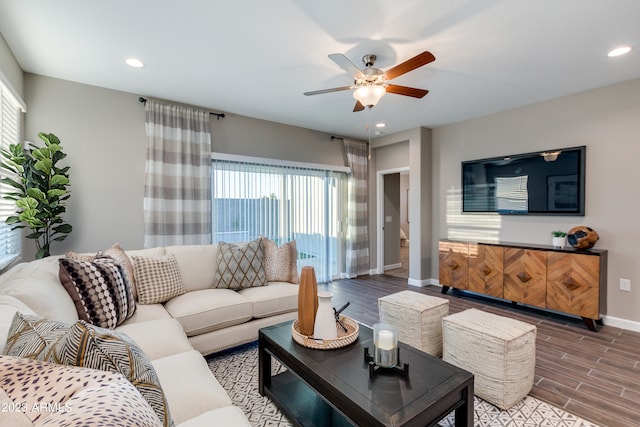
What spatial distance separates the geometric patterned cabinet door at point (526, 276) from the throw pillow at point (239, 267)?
119 inches

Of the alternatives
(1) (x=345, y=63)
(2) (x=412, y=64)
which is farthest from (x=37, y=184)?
(2) (x=412, y=64)

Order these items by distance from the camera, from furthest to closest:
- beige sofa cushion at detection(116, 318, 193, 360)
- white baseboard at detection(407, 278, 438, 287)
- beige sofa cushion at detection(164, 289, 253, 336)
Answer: white baseboard at detection(407, 278, 438, 287) → beige sofa cushion at detection(164, 289, 253, 336) → beige sofa cushion at detection(116, 318, 193, 360)

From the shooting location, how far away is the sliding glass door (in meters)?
4.14

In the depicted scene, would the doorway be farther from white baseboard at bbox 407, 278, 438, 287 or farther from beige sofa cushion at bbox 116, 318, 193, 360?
beige sofa cushion at bbox 116, 318, 193, 360

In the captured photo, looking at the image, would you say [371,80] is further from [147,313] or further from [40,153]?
[40,153]

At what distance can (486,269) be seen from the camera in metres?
3.88

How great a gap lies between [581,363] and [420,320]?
1.40 m

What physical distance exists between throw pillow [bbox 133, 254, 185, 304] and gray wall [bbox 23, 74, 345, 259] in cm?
120

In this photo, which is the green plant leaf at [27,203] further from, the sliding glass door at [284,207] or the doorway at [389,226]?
the doorway at [389,226]

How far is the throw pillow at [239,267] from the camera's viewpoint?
111 inches

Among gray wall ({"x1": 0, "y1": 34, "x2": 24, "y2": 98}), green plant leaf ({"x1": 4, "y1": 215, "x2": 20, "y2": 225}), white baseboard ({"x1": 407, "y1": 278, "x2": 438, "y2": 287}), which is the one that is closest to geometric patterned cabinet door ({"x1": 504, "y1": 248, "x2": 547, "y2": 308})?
white baseboard ({"x1": 407, "y1": 278, "x2": 438, "y2": 287})

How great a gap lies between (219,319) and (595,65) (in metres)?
4.11

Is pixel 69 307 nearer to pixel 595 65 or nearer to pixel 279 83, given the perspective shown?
pixel 279 83

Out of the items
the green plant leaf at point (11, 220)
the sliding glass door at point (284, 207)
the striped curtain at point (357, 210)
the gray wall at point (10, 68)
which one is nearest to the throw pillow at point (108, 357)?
the green plant leaf at point (11, 220)
